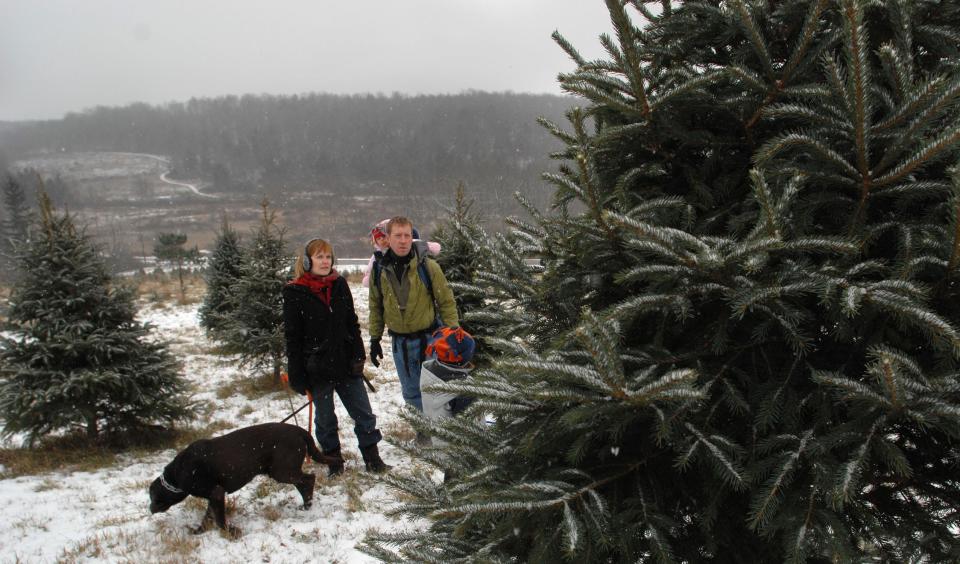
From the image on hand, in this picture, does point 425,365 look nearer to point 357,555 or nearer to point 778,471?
point 357,555

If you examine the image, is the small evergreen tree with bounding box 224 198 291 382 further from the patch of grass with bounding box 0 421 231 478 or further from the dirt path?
the dirt path

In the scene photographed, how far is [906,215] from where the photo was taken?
139 centimetres

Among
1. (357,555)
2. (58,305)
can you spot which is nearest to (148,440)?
(58,305)

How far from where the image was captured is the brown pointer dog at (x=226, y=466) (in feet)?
13.7

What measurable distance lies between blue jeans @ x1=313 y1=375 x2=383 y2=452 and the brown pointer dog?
46cm

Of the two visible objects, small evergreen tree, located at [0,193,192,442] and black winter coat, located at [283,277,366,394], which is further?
small evergreen tree, located at [0,193,192,442]

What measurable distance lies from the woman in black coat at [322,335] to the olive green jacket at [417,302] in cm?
42

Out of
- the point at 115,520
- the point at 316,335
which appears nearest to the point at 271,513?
the point at 115,520

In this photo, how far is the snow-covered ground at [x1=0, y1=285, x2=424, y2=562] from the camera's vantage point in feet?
13.5

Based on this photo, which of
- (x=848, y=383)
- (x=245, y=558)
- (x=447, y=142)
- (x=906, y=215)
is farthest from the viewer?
(x=447, y=142)

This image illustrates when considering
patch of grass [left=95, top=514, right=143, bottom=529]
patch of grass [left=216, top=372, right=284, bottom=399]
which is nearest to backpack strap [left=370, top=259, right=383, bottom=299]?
patch of grass [left=95, top=514, right=143, bottom=529]

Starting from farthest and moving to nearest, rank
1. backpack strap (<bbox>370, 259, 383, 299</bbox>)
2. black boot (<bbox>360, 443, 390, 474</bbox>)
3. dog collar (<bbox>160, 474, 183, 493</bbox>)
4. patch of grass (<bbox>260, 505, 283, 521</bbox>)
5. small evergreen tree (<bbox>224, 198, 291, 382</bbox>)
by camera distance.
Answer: small evergreen tree (<bbox>224, 198, 291, 382</bbox>)
black boot (<bbox>360, 443, 390, 474</bbox>)
backpack strap (<bbox>370, 259, 383, 299</bbox>)
patch of grass (<bbox>260, 505, 283, 521</bbox>)
dog collar (<bbox>160, 474, 183, 493</bbox>)

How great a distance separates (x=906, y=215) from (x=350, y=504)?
4913 millimetres

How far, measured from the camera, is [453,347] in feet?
14.1
